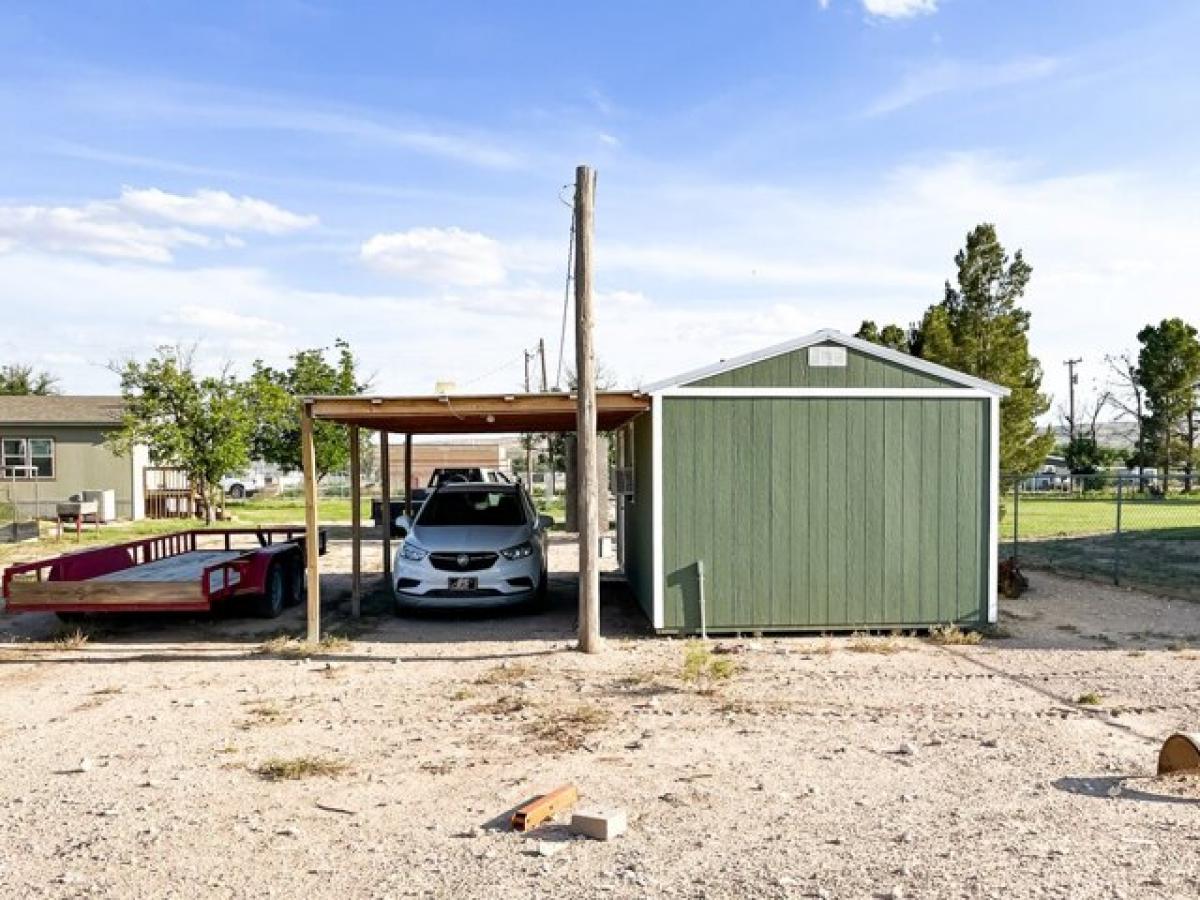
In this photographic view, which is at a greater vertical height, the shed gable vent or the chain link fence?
the shed gable vent

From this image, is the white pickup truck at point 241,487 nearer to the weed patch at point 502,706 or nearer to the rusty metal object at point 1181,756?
the weed patch at point 502,706

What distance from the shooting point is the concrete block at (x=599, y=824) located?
4.46 m

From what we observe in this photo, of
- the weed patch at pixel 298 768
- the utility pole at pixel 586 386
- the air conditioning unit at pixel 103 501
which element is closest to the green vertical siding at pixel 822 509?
the utility pole at pixel 586 386

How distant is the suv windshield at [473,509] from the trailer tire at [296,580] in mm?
1787

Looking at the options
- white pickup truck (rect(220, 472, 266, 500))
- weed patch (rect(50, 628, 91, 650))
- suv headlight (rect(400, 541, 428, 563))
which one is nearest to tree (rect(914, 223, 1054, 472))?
suv headlight (rect(400, 541, 428, 563))

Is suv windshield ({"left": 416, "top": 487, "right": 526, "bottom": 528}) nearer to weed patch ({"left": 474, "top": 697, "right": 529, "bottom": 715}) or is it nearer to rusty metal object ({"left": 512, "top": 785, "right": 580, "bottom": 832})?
weed patch ({"left": 474, "top": 697, "right": 529, "bottom": 715})

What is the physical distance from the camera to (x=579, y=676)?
802cm

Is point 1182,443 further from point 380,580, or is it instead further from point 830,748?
point 830,748

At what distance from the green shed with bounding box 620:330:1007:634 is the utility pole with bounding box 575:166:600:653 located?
0.80m

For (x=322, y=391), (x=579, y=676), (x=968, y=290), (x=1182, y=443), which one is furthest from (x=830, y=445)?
(x=1182, y=443)

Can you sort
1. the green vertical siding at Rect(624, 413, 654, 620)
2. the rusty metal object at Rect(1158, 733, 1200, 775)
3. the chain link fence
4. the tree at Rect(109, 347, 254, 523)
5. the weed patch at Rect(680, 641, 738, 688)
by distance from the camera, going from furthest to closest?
the tree at Rect(109, 347, 254, 523) → the chain link fence → the green vertical siding at Rect(624, 413, 654, 620) → the weed patch at Rect(680, 641, 738, 688) → the rusty metal object at Rect(1158, 733, 1200, 775)

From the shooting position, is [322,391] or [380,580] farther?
[322,391]

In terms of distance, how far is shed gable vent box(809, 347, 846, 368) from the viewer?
961cm

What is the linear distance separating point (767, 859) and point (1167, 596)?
10.8 metres
